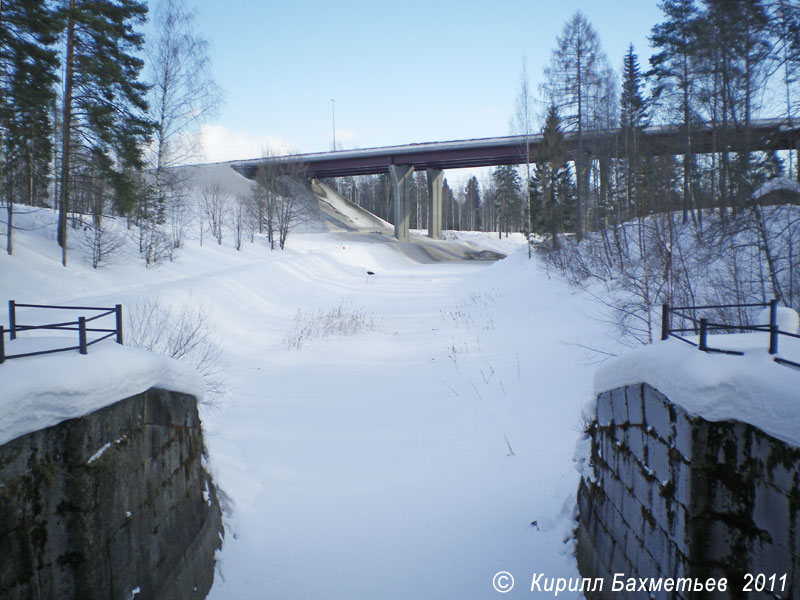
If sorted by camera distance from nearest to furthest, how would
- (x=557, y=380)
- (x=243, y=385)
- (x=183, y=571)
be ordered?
(x=183, y=571) < (x=557, y=380) < (x=243, y=385)

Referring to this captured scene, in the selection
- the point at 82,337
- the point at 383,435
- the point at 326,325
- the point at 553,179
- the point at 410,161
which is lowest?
the point at 383,435

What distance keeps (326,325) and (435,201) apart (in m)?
40.5

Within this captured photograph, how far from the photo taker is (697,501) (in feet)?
10.4

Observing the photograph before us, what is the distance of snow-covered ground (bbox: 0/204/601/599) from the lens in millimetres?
5508

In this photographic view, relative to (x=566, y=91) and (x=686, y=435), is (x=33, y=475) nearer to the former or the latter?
(x=686, y=435)

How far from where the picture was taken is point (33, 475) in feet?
9.78

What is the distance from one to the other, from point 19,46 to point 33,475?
53.0 ft

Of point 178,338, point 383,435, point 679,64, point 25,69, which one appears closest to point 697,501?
point 383,435

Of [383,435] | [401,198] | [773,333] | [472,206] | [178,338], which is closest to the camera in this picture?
[773,333]

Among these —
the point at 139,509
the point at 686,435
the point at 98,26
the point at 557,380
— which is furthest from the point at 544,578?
the point at 98,26

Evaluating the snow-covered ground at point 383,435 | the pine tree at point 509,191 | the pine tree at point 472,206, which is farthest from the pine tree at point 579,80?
the pine tree at point 472,206

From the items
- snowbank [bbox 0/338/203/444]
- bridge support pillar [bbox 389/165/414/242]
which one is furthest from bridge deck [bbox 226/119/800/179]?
snowbank [bbox 0/338/203/444]

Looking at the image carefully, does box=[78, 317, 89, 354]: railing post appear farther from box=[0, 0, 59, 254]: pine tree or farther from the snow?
box=[0, 0, 59, 254]: pine tree

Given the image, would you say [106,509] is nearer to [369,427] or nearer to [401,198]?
[369,427]
